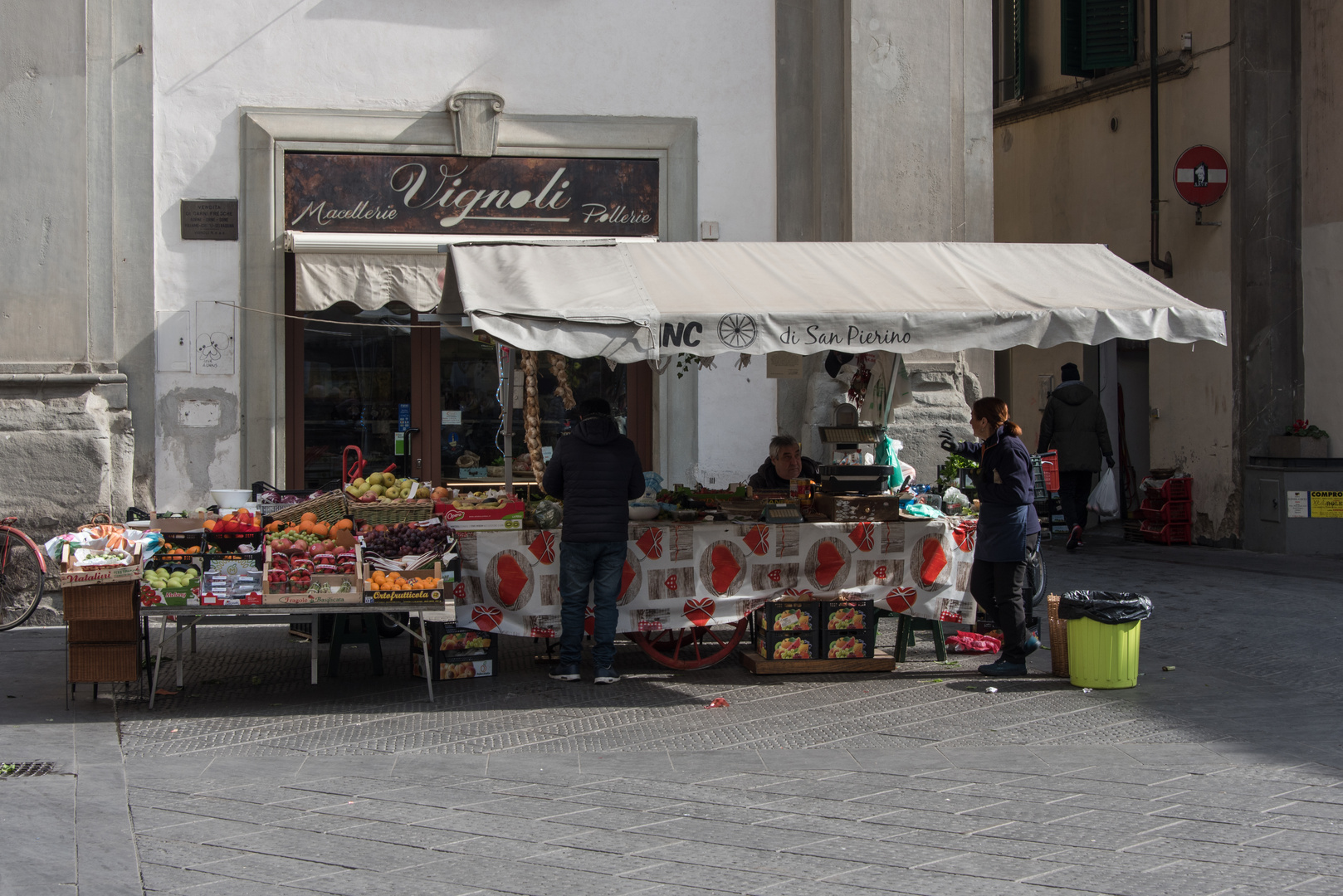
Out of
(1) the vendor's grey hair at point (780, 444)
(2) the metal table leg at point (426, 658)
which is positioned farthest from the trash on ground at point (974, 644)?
(2) the metal table leg at point (426, 658)

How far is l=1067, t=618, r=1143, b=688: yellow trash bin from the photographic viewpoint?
7320 millimetres

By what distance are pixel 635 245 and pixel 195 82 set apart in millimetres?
4809

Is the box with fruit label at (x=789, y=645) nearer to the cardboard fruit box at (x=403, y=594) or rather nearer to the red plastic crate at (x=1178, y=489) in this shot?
the cardboard fruit box at (x=403, y=594)

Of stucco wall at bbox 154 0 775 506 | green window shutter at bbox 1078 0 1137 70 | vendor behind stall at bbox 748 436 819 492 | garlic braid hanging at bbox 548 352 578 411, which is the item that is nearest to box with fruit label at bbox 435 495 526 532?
vendor behind stall at bbox 748 436 819 492

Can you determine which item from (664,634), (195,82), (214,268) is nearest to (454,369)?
(214,268)

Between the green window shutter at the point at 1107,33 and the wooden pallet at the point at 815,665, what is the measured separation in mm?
10292

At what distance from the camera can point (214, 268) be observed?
418 inches

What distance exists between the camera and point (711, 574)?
26.0ft

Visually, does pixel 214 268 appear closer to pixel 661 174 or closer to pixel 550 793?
pixel 661 174

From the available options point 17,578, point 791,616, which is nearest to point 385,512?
point 791,616

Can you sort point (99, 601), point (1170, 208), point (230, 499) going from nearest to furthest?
point (99, 601), point (230, 499), point (1170, 208)

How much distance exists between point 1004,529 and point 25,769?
5387mm

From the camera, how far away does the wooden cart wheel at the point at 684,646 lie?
26.4 ft

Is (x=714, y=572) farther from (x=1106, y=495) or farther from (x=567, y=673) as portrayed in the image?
(x=1106, y=495)
